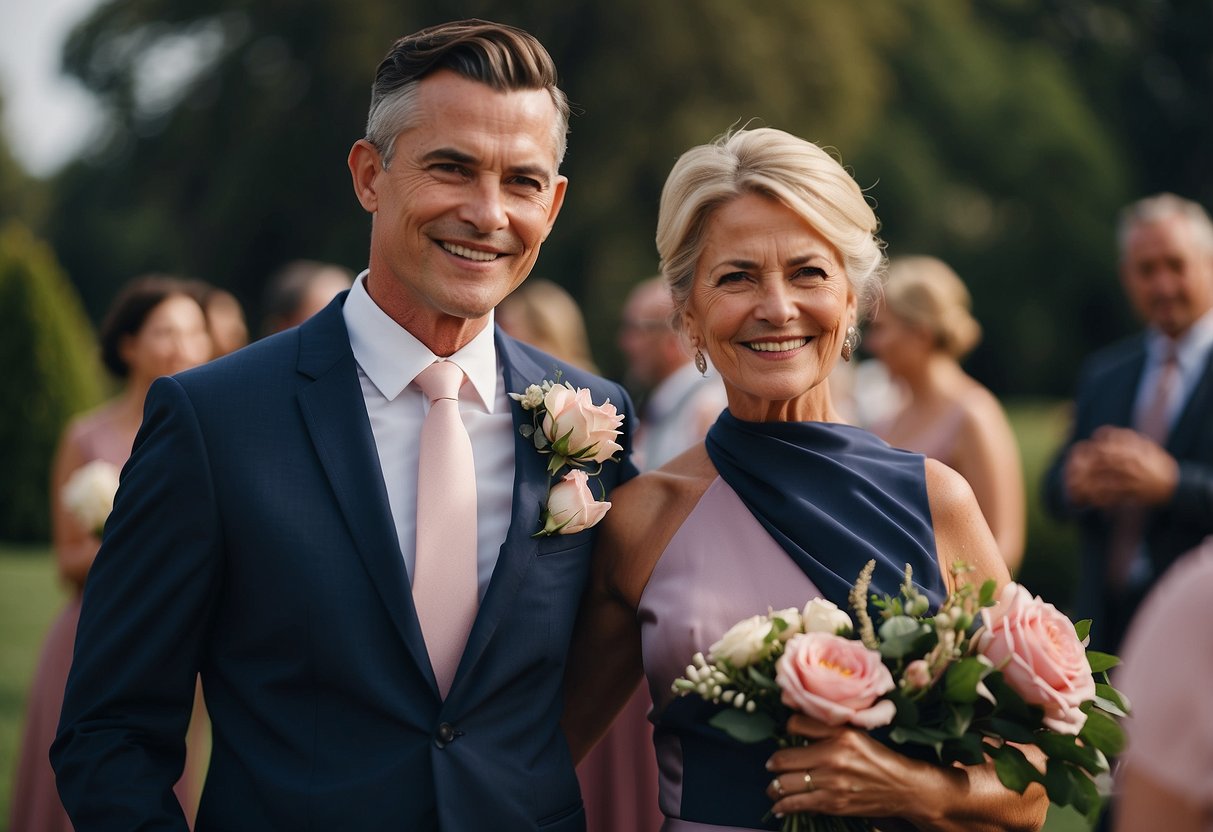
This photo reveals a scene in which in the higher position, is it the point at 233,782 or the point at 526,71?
the point at 526,71

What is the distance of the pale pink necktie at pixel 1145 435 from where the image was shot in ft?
21.1

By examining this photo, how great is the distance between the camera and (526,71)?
9.88 ft

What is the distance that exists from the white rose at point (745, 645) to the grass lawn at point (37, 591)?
17.8 feet

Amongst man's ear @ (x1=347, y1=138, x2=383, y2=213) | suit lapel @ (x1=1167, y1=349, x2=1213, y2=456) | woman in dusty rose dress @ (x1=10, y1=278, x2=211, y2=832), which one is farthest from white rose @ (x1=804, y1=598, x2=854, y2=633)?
suit lapel @ (x1=1167, y1=349, x2=1213, y2=456)

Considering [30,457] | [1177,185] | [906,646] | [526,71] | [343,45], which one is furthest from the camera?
[1177,185]

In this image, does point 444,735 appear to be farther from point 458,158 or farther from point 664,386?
point 664,386

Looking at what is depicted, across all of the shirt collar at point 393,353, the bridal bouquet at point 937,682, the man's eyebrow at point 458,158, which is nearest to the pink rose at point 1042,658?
the bridal bouquet at point 937,682

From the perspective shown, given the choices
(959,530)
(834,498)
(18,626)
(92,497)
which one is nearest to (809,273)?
(834,498)

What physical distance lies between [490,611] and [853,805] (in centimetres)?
89

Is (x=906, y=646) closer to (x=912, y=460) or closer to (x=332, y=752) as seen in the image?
(x=912, y=460)

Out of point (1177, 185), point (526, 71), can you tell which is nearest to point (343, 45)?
point (526, 71)

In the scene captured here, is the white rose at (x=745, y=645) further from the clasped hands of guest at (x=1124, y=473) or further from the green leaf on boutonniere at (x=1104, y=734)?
the clasped hands of guest at (x=1124, y=473)

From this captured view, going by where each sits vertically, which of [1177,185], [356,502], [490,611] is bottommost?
[1177,185]

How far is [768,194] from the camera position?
3.25 metres
